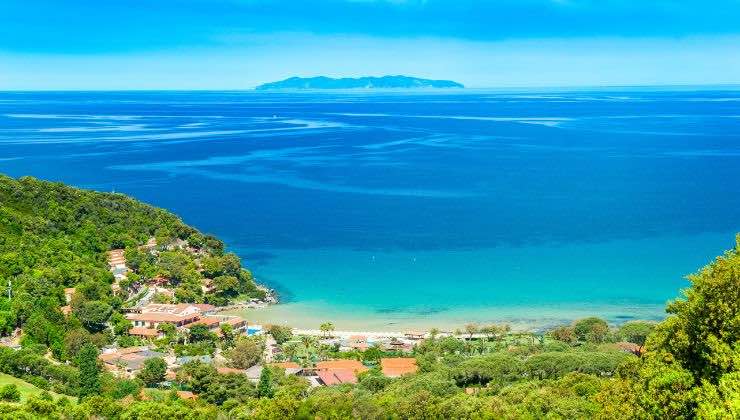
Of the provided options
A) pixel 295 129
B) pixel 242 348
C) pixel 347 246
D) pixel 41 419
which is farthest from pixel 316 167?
pixel 41 419

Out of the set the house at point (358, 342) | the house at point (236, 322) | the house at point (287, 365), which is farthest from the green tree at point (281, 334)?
the house at point (287, 365)

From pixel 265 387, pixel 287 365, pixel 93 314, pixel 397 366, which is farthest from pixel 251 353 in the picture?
pixel 93 314

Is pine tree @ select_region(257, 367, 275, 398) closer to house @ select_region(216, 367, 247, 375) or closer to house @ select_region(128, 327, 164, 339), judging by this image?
house @ select_region(216, 367, 247, 375)

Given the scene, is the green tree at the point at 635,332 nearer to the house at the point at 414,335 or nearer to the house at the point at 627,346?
the house at the point at 627,346

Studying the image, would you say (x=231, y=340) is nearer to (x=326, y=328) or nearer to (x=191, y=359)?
(x=191, y=359)

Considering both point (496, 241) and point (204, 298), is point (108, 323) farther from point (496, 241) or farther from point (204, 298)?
point (496, 241)
